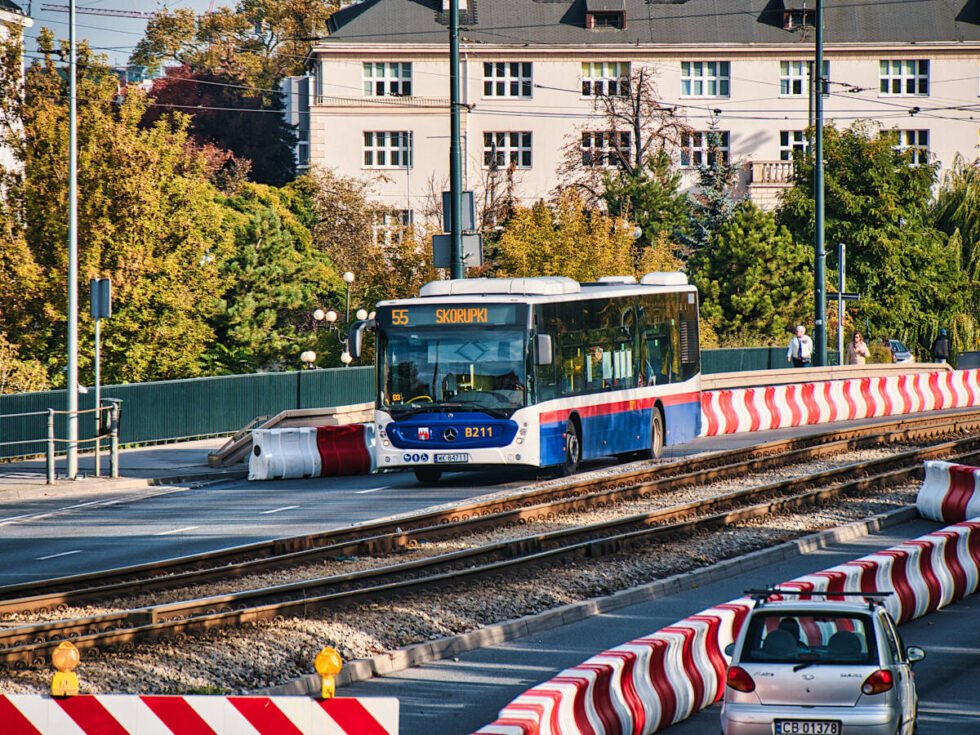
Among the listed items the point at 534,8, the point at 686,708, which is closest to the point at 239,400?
the point at 686,708

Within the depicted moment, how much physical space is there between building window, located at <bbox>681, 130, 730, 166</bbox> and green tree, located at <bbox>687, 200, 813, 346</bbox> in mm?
16040

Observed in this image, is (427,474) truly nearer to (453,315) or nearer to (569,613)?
(453,315)

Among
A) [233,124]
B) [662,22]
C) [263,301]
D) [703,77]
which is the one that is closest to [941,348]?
[263,301]

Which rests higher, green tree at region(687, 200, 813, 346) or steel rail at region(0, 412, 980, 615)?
green tree at region(687, 200, 813, 346)

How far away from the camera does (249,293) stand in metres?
48.2

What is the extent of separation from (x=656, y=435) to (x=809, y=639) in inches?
726

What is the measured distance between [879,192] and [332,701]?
53.0 metres

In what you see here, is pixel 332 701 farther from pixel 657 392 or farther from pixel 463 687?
pixel 657 392

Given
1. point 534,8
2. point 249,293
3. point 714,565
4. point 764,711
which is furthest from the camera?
point 534,8

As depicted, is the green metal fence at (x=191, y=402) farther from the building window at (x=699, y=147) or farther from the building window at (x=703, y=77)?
the building window at (x=703, y=77)

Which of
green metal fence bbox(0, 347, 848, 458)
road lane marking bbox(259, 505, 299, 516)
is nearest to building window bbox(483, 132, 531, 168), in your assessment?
green metal fence bbox(0, 347, 848, 458)

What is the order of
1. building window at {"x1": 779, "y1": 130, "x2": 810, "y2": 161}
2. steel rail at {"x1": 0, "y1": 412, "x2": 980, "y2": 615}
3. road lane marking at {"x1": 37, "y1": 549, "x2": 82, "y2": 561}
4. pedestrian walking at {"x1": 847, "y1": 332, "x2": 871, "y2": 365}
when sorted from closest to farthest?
steel rail at {"x1": 0, "y1": 412, "x2": 980, "y2": 615}, road lane marking at {"x1": 37, "y1": 549, "x2": 82, "y2": 561}, pedestrian walking at {"x1": 847, "y1": 332, "x2": 871, "y2": 365}, building window at {"x1": 779, "y1": 130, "x2": 810, "y2": 161}

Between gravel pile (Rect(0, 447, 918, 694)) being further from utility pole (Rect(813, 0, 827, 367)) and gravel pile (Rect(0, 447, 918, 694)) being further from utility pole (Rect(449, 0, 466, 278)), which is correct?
utility pole (Rect(813, 0, 827, 367))

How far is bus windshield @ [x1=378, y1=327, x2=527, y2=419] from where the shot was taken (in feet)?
74.9
